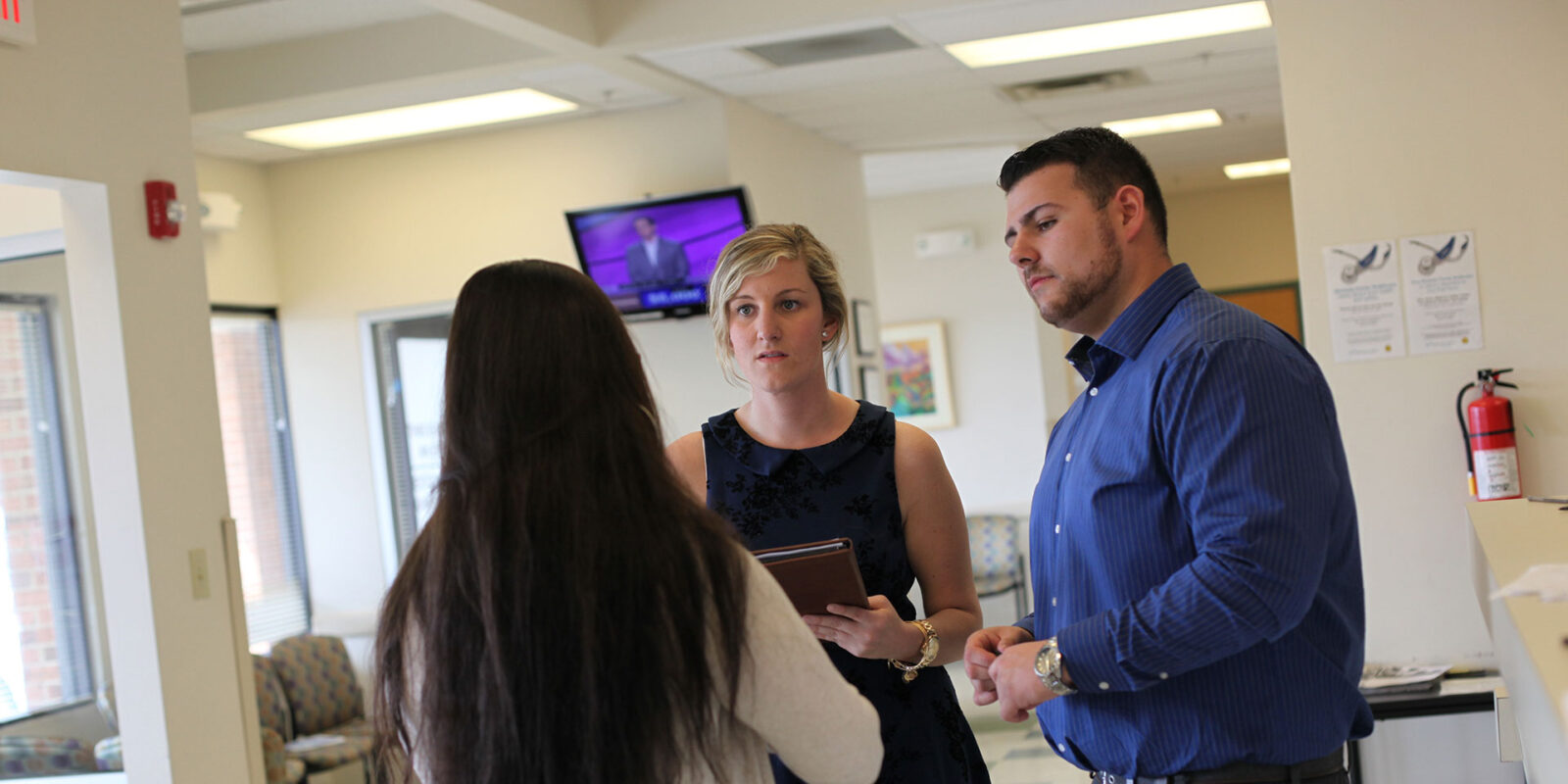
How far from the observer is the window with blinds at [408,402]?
6637 millimetres

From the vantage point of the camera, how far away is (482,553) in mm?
1297

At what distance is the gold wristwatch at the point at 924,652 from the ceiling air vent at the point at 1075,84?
183 inches

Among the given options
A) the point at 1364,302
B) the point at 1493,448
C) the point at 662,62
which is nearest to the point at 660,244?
the point at 662,62

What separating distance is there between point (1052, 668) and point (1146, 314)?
1.65ft

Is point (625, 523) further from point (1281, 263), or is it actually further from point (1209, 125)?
point (1281, 263)

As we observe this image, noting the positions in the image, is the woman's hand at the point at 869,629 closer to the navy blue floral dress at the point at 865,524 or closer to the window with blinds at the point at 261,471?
the navy blue floral dress at the point at 865,524

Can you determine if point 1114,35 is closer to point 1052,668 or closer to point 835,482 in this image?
point 835,482

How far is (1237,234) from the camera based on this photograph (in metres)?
11.0

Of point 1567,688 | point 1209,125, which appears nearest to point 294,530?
point 1209,125

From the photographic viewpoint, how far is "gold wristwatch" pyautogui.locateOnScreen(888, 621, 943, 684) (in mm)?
2078

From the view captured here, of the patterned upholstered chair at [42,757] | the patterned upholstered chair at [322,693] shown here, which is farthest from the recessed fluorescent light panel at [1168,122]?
the patterned upholstered chair at [42,757]

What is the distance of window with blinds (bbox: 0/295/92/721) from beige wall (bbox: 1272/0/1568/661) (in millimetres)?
4694

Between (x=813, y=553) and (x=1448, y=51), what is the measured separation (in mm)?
3497

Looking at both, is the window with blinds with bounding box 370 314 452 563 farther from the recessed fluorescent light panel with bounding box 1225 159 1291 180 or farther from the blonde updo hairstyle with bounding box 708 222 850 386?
the recessed fluorescent light panel with bounding box 1225 159 1291 180
